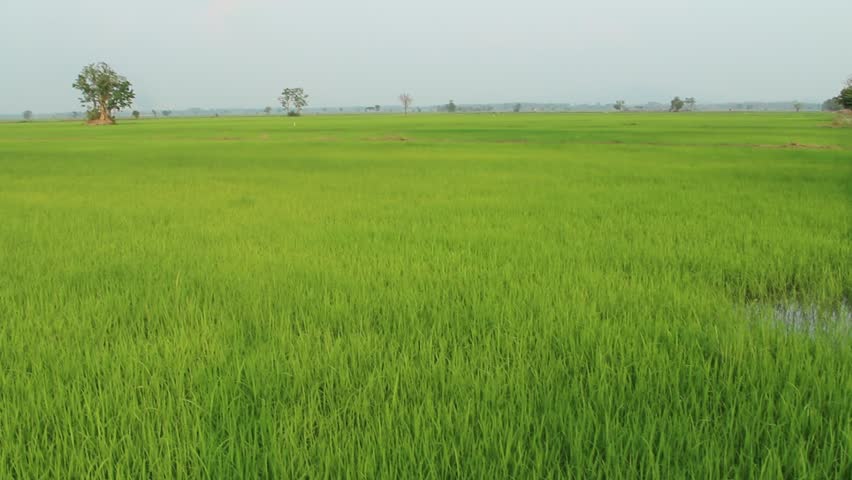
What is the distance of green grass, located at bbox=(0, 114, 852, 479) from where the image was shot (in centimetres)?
189

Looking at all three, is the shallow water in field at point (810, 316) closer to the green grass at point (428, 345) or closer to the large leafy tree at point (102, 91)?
the green grass at point (428, 345)

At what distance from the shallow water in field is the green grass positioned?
52mm

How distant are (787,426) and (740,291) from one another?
2.22 meters

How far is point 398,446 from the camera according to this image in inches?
73.1

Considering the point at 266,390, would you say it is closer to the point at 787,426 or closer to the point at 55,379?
the point at 55,379

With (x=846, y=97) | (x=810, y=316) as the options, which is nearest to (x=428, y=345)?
(x=810, y=316)

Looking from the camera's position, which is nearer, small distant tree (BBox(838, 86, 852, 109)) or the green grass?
the green grass

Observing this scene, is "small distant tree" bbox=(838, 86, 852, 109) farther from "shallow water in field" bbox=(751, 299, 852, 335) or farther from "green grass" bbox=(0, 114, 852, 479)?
"shallow water in field" bbox=(751, 299, 852, 335)

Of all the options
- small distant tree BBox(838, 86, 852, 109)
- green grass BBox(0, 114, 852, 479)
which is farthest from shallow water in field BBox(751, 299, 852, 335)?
small distant tree BBox(838, 86, 852, 109)

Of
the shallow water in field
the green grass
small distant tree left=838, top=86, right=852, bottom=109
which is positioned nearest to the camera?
the green grass

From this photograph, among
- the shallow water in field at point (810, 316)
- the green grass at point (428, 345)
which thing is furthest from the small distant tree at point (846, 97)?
the shallow water in field at point (810, 316)

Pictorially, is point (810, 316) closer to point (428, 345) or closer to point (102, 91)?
point (428, 345)

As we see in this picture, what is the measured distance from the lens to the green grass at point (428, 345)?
1891 millimetres

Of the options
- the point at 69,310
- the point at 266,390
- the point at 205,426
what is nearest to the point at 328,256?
the point at 69,310
